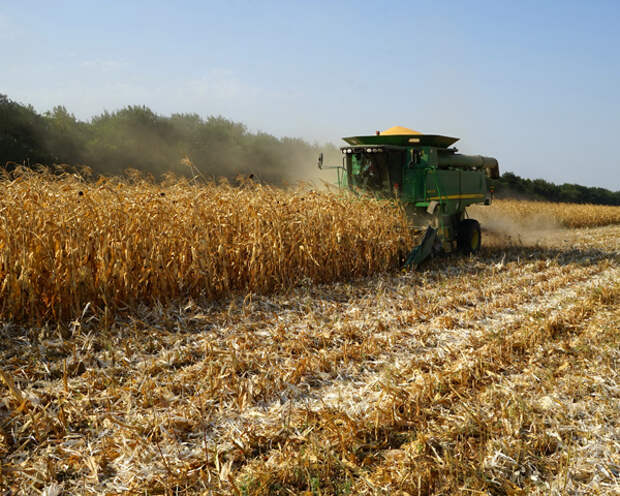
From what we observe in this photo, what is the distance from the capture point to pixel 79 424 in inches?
103

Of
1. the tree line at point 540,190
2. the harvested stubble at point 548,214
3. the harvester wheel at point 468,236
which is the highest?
the tree line at point 540,190

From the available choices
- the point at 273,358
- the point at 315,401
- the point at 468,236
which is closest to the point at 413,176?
the point at 468,236

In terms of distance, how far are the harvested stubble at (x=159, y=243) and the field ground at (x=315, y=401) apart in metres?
0.32

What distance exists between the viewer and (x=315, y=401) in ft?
9.15

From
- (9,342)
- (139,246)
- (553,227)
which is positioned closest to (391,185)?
(139,246)

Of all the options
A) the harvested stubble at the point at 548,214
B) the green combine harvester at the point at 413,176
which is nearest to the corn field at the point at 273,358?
the green combine harvester at the point at 413,176

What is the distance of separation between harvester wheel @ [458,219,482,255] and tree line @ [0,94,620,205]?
2.97 metres

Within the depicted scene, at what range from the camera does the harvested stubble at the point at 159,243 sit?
161 inches

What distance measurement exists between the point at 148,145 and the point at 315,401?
15.6 metres

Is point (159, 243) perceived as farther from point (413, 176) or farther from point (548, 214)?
point (548, 214)

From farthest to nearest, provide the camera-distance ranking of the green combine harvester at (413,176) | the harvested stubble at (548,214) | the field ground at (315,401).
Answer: the harvested stubble at (548,214) → the green combine harvester at (413,176) → the field ground at (315,401)

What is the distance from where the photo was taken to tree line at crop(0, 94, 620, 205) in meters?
13.8

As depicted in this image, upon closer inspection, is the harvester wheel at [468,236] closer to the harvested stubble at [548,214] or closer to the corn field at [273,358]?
the corn field at [273,358]

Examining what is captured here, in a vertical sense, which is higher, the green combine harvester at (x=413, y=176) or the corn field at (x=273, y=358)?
the green combine harvester at (x=413, y=176)
